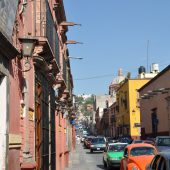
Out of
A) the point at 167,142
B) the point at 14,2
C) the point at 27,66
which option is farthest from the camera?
the point at 167,142

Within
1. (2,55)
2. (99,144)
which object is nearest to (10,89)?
(2,55)

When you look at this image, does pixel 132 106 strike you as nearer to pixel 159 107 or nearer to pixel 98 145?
pixel 98 145

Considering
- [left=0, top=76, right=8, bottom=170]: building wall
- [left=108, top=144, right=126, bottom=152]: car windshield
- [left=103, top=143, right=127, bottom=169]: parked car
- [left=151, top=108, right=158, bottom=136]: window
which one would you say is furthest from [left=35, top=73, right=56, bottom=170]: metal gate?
[left=151, top=108, right=158, bottom=136]: window

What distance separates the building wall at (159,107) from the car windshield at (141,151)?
26278 millimetres

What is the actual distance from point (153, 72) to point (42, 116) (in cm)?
6828

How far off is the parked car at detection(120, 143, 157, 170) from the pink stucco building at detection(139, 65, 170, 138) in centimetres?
2620

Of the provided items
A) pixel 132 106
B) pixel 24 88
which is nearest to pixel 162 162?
pixel 24 88

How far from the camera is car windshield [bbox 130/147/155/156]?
19.2m

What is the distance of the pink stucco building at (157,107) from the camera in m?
46.6

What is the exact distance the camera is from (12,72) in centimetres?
994

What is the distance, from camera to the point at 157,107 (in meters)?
51.2

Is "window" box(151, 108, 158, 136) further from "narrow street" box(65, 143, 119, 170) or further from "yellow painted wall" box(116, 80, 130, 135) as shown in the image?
"yellow painted wall" box(116, 80, 130, 135)

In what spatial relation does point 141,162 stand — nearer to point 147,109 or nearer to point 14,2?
point 14,2

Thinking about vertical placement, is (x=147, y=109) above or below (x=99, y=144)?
above
